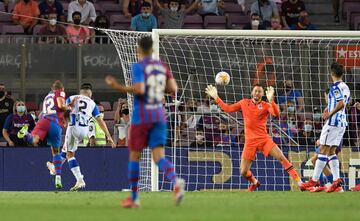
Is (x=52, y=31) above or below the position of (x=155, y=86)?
above

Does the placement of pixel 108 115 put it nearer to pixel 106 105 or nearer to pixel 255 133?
pixel 106 105

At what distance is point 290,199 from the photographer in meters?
17.6

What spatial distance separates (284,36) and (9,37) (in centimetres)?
731

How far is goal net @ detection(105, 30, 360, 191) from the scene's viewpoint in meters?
24.8

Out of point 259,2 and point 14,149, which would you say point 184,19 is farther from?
point 14,149

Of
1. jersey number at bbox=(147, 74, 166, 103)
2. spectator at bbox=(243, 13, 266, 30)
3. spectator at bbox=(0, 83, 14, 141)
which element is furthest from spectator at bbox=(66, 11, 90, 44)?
jersey number at bbox=(147, 74, 166, 103)

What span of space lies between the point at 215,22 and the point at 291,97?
551 cm

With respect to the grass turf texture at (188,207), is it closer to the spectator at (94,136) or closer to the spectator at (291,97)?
the spectator at (291,97)

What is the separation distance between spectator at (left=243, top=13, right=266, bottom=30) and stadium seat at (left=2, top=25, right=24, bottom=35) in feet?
18.3

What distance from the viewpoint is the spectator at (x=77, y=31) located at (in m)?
28.0

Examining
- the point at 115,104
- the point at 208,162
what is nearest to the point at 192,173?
the point at 208,162

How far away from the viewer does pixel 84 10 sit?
2975cm

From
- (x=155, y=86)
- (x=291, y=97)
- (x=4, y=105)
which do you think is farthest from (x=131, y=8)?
(x=155, y=86)

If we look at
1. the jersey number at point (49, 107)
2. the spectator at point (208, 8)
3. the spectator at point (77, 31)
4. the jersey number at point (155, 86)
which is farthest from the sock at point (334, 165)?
the spectator at point (208, 8)
